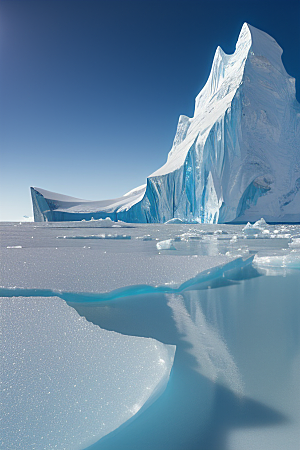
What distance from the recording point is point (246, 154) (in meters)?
17.6

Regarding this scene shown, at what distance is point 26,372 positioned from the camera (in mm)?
966

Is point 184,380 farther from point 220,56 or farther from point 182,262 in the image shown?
point 220,56

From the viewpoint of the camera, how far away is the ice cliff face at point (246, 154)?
17562 mm

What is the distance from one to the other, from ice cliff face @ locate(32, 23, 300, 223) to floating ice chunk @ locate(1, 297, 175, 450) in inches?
657

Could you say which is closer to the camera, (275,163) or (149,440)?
(149,440)

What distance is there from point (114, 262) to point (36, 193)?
24.0 m

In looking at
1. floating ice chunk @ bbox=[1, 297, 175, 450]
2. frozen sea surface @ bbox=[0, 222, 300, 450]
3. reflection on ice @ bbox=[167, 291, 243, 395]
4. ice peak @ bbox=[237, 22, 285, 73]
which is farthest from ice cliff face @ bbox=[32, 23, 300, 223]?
floating ice chunk @ bbox=[1, 297, 175, 450]

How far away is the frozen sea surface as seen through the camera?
2.73 feet

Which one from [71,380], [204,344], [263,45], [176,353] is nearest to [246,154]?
[263,45]

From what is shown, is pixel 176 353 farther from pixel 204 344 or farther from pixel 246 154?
pixel 246 154

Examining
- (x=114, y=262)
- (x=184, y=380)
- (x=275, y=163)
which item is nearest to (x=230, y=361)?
(x=184, y=380)

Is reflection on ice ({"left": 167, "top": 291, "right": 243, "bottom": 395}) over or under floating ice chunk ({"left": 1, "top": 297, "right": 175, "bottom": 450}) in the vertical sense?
under

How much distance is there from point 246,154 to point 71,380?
60.3ft

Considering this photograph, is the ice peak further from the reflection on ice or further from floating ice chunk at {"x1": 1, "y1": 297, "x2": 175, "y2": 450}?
floating ice chunk at {"x1": 1, "y1": 297, "x2": 175, "y2": 450}
